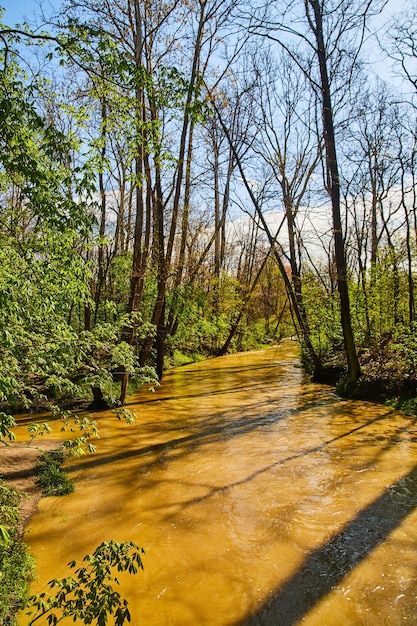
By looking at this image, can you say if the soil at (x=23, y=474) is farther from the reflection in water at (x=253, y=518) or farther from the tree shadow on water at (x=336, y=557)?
the tree shadow on water at (x=336, y=557)

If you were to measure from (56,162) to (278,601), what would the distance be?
15.4 feet

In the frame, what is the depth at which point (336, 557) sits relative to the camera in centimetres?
399

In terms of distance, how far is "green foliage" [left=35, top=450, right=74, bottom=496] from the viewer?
18.5ft

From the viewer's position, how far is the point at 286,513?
4.89 metres

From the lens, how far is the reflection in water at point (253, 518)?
3412 millimetres

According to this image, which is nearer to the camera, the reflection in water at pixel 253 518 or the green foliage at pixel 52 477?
the reflection in water at pixel 253 518

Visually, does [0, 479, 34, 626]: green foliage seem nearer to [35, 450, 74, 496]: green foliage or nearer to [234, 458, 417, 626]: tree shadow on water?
[35, 450, 74, 496]: green foliage

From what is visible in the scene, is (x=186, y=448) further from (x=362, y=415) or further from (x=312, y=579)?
(x=362, y=415)

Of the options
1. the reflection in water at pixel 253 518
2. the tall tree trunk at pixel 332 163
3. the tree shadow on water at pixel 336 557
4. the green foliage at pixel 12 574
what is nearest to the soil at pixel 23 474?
the reflection in water at pixel 253 518

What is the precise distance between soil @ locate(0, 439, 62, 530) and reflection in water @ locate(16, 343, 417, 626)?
0.69 ft

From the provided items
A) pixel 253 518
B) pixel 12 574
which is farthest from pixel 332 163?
pixel 12 574

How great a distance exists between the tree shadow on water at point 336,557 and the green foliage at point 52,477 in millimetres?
3325

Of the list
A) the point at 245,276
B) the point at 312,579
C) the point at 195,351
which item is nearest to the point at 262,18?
the point at 312,579

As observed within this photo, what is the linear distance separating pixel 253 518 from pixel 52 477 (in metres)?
3.15
